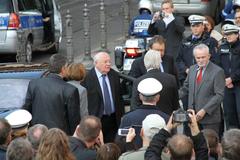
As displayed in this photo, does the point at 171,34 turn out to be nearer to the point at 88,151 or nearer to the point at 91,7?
the point at 88,151

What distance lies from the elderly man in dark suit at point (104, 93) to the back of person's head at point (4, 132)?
101 inches

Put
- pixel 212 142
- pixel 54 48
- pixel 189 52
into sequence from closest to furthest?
1. pixel 212 142
2. pixel 189 52
3. pixel 54 48

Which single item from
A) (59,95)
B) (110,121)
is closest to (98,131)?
(59,95)

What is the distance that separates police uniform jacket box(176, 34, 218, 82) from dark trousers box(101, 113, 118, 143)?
1736mm

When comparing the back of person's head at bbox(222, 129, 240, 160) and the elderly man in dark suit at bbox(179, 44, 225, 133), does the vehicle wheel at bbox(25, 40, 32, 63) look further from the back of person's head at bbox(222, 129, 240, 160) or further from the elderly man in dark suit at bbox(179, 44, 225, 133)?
the back of person's head at bbox(222, 129, 240, 160)

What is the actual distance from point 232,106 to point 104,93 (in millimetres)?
2407

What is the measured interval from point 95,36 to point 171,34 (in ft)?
28.8

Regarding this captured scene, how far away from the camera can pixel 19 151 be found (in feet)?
21.1

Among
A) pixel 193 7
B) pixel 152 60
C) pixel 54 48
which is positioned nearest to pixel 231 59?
pixel 152 60

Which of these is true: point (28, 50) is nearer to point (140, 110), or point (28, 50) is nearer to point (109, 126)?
point (109, 126)

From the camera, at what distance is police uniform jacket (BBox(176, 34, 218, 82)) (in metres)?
11.1

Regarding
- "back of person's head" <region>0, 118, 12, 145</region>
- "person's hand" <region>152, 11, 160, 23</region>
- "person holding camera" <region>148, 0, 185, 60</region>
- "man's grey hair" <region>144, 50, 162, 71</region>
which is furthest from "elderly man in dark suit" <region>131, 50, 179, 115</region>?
"person's hand" <region>152, 11, 160, 23</region>

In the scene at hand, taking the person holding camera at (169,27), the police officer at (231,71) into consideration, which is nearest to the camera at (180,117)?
the police officer at (231,71)

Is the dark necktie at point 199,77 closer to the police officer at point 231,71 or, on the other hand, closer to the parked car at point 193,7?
the police officer at point 231,71
